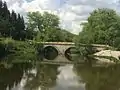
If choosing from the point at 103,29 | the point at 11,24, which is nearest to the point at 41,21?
the point at 11,24

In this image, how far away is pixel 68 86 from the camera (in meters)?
43.5

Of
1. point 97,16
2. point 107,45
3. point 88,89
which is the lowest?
point 88,89

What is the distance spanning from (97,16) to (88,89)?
68301mm

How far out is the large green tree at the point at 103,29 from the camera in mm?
98688

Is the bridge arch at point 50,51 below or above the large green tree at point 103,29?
below

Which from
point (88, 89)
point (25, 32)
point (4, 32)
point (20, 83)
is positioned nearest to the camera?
point (88, 89)

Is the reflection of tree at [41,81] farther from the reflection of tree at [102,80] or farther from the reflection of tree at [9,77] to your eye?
the reflection of tree at [102,80]

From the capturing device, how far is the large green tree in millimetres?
98688

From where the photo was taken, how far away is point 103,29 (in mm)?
102625

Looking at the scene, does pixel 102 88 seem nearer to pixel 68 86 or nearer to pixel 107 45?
pixel 68 86

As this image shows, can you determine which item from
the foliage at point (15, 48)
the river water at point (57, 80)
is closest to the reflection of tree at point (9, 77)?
the river water at point (57, 80)

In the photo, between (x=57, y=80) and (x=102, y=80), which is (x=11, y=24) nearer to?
(x=57, y=80)

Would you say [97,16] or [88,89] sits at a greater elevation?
[97,16]

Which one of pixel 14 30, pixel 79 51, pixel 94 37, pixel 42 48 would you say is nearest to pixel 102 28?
pixel 94 37
